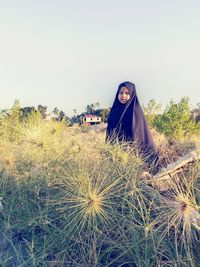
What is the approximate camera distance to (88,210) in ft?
8.75

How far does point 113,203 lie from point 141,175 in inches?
25.1

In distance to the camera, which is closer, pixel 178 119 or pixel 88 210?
pixel 88 210

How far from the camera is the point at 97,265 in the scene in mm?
2775

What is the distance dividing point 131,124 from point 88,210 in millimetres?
2761

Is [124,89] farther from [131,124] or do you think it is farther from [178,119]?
[178,119]

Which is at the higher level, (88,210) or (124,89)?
(124,89)

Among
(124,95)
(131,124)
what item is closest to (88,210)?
(131,124)

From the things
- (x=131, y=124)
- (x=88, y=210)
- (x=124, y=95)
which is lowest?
(x=88, y=210)

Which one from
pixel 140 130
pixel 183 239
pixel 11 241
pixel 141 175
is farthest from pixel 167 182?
pixel 140 130

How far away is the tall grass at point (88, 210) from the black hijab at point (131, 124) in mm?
1109

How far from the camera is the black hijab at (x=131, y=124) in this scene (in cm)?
503

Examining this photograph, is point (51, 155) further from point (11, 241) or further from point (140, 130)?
point (140, 130)

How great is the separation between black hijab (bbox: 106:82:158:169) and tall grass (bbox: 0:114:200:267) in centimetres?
111

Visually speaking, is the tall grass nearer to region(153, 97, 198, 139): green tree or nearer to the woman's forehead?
the woman's forehead
